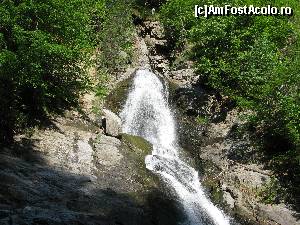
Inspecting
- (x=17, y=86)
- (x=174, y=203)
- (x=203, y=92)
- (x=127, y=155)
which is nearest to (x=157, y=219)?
(x=174, y=203)

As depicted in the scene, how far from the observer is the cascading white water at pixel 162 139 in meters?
17.7

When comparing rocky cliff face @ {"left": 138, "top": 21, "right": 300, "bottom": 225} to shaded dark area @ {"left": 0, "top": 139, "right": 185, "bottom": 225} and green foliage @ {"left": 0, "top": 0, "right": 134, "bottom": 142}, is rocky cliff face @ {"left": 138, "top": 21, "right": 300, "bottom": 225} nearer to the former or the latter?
shaded dark area @ {"left": 0, "top": 139, "right": 185, "bottom": 225}

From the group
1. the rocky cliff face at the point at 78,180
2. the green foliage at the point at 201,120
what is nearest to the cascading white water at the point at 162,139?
the rocky cliff face at the point at 78,180

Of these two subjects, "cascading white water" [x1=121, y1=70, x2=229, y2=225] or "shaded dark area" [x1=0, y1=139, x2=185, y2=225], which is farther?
"cascading white water" [x1=121, y1=70, x2=229, y2=225]

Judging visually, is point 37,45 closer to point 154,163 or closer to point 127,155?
point 127,155

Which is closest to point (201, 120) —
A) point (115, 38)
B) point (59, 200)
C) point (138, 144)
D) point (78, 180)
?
point (138, 144)

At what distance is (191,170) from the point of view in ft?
67.3

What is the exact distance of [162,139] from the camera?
23656 mm

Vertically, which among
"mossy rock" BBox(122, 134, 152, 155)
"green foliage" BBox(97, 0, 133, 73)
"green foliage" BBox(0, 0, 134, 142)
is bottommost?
"mossy rock" BBox(122, 134, 152, 155)

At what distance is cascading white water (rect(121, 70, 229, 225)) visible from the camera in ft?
58.1

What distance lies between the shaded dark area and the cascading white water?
1626 mm

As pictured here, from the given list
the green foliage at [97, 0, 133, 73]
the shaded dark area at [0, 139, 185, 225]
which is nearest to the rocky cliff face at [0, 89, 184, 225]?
the shaded dark area at [0, 139, 185, 225]

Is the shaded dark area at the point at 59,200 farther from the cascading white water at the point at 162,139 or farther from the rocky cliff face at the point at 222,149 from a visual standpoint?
the rocky cliff face at the point at 222,149

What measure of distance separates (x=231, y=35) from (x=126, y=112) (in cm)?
772
